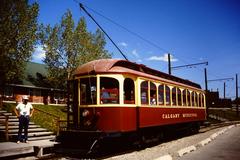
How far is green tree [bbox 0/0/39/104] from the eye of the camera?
88.2ft

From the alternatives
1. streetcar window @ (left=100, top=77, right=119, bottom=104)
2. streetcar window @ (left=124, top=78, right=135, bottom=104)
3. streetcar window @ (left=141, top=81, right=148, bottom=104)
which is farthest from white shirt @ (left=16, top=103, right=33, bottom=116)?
streetcar window @ (left=141, top=81, right=148, bottom=104)

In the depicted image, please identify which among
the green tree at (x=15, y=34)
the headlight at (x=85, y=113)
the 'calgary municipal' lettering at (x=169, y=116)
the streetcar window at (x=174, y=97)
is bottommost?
the 'calgary municipal' lettering at (x=169, y=116)

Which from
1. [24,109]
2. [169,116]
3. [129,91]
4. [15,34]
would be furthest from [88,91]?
[15,34]

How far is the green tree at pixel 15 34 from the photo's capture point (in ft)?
88.2

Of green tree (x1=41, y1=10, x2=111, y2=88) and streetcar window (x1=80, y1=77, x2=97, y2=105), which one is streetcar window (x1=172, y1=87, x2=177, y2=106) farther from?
green tree (x1=41, y1=10, x2=111, y2=88)

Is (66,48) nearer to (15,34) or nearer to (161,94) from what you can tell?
(15,34)

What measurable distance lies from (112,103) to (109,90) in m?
0.51

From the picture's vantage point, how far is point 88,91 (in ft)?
37.8

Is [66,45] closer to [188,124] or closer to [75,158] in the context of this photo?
[188,124]

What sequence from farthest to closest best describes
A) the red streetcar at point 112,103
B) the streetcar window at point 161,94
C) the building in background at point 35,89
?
1. the building in background at point 35,89
2. the streetcar window at point 161,94
3. the red streetcar at point 112,103

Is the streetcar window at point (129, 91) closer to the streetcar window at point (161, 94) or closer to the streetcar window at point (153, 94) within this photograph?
the streetcar window at point (153, 94)

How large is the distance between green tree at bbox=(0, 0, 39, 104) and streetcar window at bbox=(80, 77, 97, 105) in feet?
56.5

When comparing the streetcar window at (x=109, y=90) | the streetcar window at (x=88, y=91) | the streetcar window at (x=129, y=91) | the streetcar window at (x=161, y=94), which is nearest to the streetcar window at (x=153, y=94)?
the streetcar window at (x=161, y=94)

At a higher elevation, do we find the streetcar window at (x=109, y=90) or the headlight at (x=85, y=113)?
the streetcar window at (x=109, y=90)
